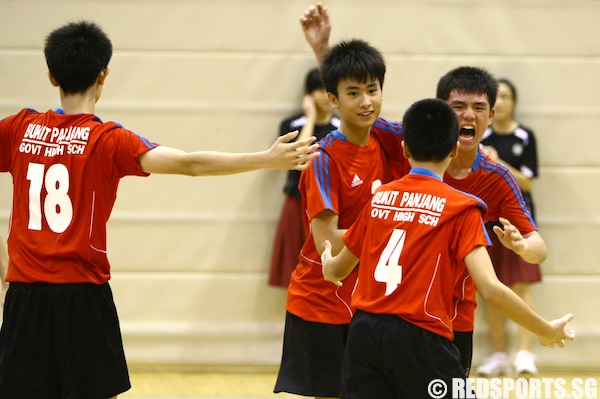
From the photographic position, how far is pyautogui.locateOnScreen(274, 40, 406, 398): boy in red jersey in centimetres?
384

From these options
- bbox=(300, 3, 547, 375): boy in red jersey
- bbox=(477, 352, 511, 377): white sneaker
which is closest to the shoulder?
bbox=(300, 3, 547, 375): boy in red jersey

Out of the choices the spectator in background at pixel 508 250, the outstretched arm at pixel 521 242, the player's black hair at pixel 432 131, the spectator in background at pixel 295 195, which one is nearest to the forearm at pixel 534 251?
the outstretched arm at pixel 521 242

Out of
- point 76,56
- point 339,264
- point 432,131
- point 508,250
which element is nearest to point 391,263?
point 339,264

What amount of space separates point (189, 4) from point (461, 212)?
4.10 m

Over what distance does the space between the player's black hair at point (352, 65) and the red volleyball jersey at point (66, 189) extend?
37.7 inches

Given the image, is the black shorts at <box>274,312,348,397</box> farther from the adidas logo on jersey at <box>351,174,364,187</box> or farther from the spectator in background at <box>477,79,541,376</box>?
the spectator in background at <box>477,79,541,376</box>

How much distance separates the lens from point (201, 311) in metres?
6.72

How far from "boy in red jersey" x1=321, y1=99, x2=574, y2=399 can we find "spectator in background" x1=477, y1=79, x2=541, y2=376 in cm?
337

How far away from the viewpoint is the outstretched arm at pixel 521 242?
322 centimetres

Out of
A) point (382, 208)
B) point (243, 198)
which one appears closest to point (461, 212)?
point (382, 208)

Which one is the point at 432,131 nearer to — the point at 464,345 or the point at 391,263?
the point at 391,263

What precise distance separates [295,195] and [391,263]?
11.3 ft

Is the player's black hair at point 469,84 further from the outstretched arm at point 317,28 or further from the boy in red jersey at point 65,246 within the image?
the boy in red jersey at point 65,246

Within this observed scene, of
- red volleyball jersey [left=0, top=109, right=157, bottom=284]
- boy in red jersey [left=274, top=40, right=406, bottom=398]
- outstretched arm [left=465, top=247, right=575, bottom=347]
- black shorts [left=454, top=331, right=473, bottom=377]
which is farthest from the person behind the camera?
boy in red jersey [left=274, top=40, right=406, bottom=398]
